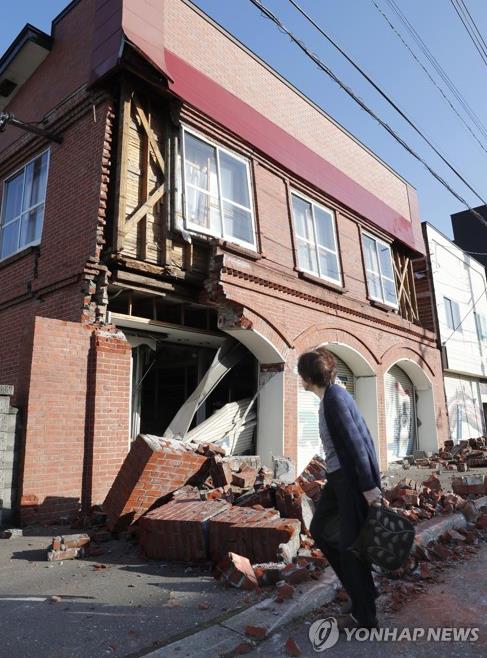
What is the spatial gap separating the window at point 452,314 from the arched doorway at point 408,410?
3.14 meters

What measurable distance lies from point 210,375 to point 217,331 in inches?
40.7

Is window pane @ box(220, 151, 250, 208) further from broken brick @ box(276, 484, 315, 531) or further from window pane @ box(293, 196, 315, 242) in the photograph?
broken brick @ box(276, 484, 315, 531)

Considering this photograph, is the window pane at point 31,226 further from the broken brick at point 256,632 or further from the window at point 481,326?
the window at point 481,326

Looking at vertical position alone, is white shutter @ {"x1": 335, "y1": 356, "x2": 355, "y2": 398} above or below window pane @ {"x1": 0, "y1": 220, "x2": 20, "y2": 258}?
below

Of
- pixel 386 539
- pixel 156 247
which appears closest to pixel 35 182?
pixel 156 247

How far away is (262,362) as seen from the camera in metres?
9.30

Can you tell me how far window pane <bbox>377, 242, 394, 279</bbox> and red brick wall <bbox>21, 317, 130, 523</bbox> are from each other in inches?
358

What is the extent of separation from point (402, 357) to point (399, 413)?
5.89 ft

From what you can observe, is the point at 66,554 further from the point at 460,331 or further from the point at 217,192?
the point at 460,331

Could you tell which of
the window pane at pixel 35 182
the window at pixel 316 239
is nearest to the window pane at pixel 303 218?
the window at pixel 316 239


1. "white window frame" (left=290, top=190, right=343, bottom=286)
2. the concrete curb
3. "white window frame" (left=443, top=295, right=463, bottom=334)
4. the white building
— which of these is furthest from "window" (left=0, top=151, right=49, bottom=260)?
"white window frame" (left=443, top=295, right=463, bottom=334)

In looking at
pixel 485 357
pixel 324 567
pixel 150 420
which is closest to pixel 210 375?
pixel 150 420

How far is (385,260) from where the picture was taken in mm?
14172

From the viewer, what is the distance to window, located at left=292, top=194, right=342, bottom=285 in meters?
10.9
